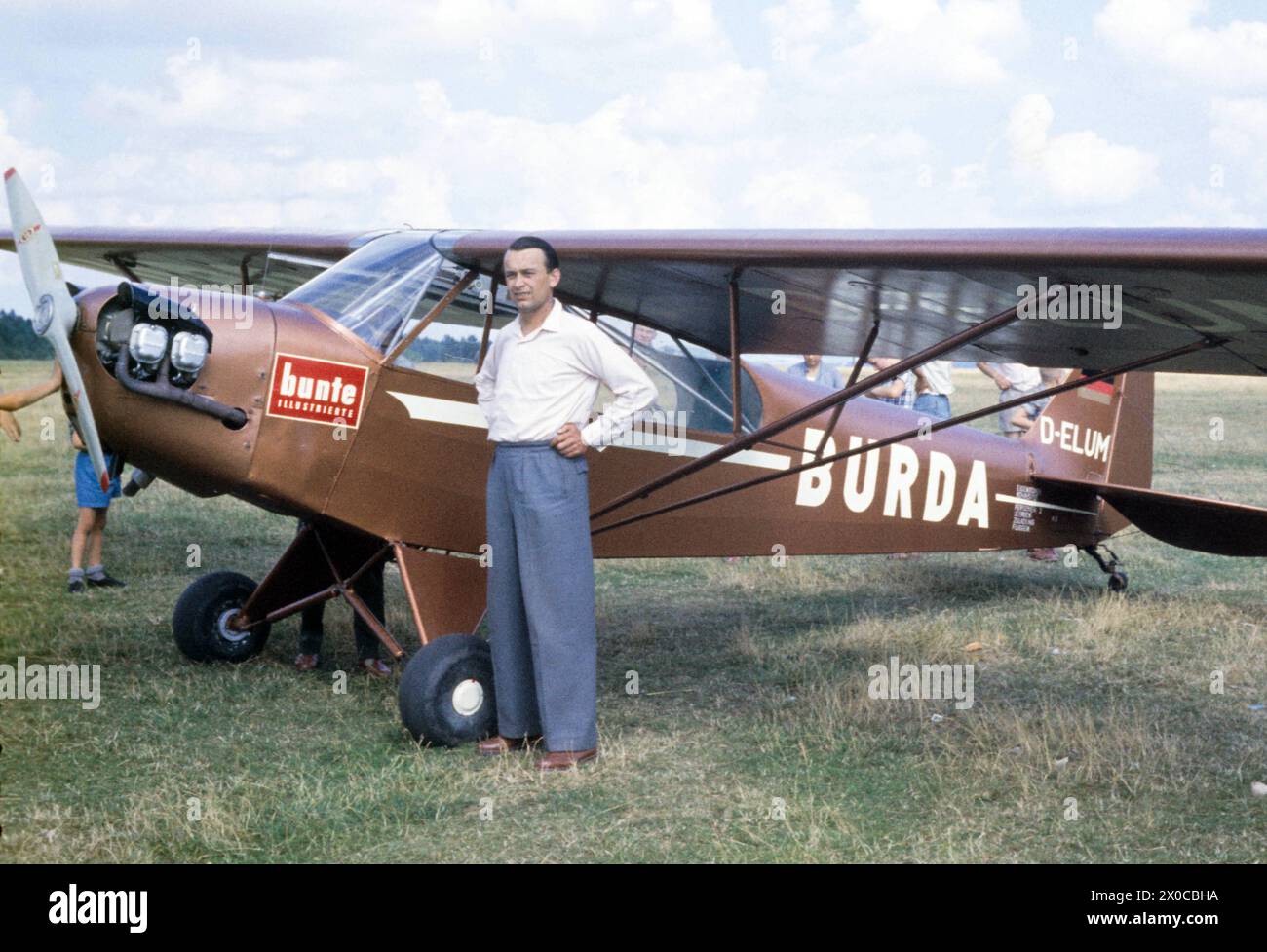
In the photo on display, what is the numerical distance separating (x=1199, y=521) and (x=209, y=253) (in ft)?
21.8

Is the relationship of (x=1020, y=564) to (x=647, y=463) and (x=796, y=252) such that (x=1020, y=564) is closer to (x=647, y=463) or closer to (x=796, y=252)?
(x=647, y=463)

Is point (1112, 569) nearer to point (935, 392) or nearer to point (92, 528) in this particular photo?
point (935, 392)

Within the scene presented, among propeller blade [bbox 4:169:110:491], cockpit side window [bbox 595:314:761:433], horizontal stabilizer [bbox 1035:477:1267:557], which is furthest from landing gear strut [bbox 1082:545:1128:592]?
propeller blade [bbox 4:169:110:491]

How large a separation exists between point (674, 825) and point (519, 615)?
3.67 feet

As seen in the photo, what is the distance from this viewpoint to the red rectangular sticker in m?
5.18

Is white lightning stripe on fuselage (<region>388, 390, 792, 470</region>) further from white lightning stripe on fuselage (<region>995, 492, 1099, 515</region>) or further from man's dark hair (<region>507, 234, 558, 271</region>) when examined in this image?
white lightning stripe on fuselage (<region>995, 492, 1099, 515</region>)

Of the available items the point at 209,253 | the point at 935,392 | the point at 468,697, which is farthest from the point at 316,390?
the point at 935,392

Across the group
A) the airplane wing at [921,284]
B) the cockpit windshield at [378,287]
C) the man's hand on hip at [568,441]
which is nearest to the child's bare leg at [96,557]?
the cockpit windshield at [378,287]

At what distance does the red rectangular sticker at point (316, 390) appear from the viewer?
5.18 meters

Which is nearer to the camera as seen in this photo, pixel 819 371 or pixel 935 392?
pixel 935 392

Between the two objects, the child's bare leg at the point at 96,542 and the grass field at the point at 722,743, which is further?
the child's bare leg at the point at 96,542

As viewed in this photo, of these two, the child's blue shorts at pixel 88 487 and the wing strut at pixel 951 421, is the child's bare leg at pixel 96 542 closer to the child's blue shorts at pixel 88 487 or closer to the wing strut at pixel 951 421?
the child's blue shorts at pixel 88 487

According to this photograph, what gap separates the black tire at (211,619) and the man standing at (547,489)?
208 cm

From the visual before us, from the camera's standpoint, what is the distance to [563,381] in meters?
4.83
